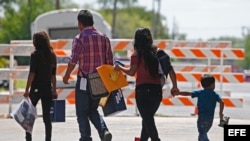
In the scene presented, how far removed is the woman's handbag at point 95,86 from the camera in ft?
31.5

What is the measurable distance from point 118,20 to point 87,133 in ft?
372

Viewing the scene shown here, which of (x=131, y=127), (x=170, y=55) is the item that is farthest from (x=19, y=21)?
(x=131, y=127)

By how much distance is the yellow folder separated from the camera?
31.1 ft

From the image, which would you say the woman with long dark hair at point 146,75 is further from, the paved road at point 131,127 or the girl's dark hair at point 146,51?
the paved road at point 131,127

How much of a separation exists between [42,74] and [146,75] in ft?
5.57

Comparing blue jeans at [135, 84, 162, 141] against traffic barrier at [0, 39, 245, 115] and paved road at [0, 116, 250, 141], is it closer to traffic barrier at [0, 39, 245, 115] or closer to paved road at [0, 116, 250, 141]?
paved road at [0, 116, 250, 141]

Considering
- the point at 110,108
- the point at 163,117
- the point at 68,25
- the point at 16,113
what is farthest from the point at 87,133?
the point at 68,25

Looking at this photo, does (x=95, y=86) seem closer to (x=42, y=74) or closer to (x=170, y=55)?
(x=42, y=74)

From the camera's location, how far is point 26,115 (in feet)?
33.5

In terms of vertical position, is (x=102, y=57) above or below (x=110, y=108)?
above

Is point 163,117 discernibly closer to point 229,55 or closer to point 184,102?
point 184,102

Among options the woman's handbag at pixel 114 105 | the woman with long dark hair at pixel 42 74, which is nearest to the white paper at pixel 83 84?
the woman's handbag at pixel 114 105

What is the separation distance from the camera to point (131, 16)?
128 meters

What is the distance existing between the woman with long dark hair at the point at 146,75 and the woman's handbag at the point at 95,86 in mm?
519
